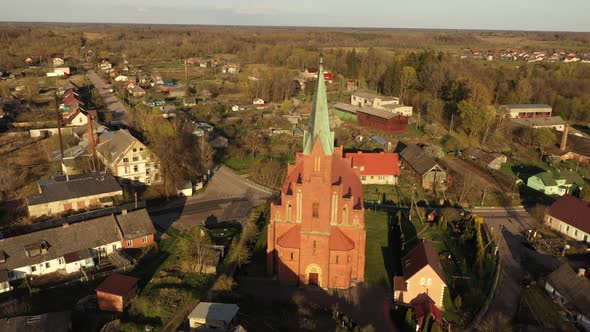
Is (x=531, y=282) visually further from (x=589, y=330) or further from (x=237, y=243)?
(x=237, y=243)

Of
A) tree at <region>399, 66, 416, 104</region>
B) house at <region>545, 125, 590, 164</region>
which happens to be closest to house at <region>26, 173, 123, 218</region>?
house at <region>545, 125, 590, 164</region>

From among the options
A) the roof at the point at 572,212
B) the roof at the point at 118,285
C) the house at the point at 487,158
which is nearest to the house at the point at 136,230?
the roof at the point at 118,285

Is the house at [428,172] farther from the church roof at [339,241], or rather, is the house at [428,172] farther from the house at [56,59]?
the house at [56,59]

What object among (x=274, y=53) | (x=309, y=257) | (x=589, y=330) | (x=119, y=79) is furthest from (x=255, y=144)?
(x=274, y=53)

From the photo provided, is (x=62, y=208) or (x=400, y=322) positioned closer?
(x=400, y=322)

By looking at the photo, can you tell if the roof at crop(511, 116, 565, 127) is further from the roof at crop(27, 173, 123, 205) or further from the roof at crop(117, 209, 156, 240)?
the roof at crop(27, 173, 123, 205)
